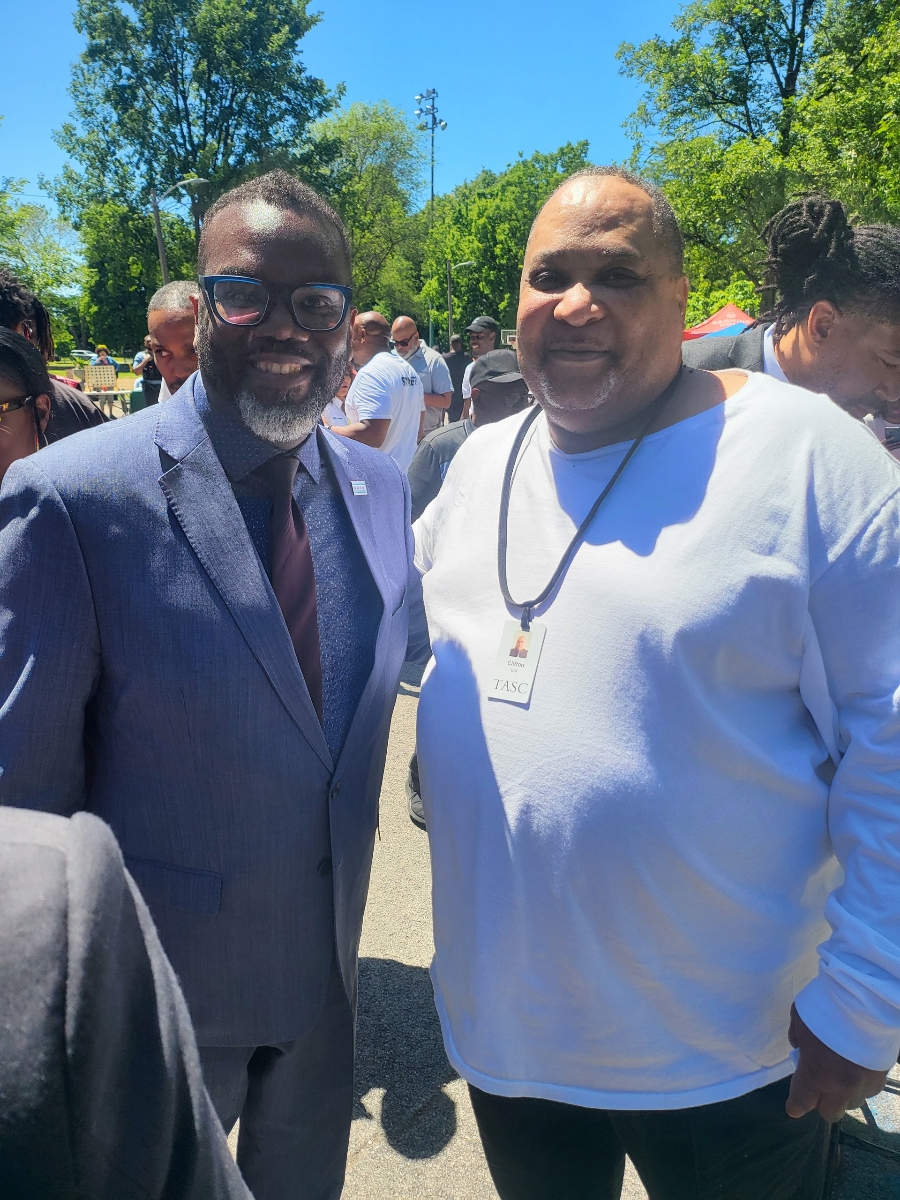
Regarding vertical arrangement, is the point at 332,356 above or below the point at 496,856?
above

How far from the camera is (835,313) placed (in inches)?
99.0

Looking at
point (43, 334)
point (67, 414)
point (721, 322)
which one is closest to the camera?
point (67, 414)

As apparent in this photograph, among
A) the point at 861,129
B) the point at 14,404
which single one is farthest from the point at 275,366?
the point at 861,129

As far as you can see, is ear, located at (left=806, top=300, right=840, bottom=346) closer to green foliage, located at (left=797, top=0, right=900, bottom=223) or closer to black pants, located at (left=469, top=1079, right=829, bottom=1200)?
black pants, located at (left=469, top=1079, right=829, bottom=1200)

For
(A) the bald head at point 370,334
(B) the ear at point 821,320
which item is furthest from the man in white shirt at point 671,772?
(A) the bald head at point 370,334

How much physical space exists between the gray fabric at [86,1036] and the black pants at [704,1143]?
116 centimetres

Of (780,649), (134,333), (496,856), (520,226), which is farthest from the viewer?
(520,226)

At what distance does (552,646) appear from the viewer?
1.36 meters

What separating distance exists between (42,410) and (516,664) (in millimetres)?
1882

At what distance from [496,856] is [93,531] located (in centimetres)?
86

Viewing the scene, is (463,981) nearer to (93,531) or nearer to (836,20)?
(93,531)

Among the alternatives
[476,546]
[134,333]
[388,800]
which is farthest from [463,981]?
[134,333]

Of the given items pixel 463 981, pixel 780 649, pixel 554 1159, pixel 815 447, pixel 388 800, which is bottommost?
pixel 388 800

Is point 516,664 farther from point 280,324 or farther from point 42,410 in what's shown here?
point 42,410
